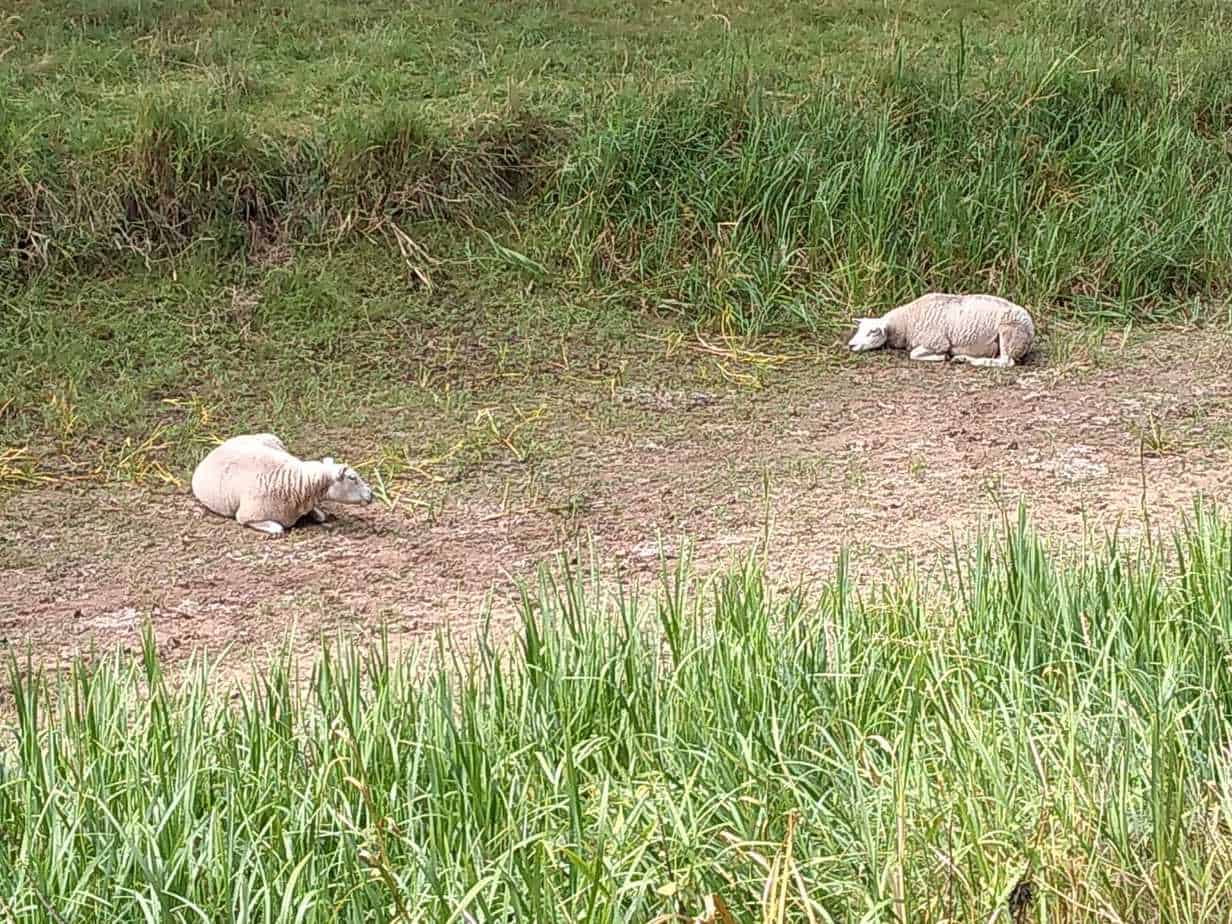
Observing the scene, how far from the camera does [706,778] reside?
99.8 inches

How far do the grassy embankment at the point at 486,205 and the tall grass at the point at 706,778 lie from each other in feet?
8.60

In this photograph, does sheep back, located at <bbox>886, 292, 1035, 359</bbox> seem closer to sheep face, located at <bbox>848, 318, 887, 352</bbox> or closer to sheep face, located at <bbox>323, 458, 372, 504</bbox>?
sheep face, located at <bbox>848, 318, 887, 352</bbox>

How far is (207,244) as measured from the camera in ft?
21.9

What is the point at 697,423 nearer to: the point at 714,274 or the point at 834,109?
the point at 714,274

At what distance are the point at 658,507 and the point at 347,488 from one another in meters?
0.90

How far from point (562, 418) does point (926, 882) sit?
3.69 m

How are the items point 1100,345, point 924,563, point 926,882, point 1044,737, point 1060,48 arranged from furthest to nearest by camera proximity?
1. point 1060,48
2. point 1100,345
3. point 924,563
4. point 1044,737
5. point 926,882

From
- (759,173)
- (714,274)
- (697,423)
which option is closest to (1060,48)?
(759,173)

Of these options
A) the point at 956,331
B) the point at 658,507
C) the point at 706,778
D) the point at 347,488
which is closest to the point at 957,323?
the point at 956,331

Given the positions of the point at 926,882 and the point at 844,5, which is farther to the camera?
the point at 844,5

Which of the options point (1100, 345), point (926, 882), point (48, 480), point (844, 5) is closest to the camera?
point (926, 882)

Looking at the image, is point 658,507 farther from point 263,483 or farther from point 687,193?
point 687,193

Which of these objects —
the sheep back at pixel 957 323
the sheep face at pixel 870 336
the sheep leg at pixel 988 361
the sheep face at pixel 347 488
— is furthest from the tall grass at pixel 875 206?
the sheep face at pixel 347 488

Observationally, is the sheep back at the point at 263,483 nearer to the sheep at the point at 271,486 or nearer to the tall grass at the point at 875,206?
the sheep at the point at 271,486
